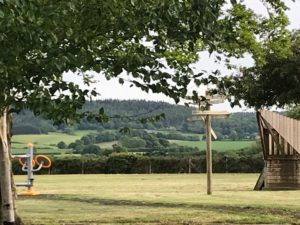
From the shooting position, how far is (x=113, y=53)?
24.6 ft

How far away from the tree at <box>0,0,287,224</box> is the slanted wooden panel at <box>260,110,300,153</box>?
51.2ft

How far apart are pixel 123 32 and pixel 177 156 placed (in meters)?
42.7

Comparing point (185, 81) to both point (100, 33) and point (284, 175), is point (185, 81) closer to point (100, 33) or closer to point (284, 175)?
point (100, 33)

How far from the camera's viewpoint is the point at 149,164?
159 feet

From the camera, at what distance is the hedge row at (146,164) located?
47.6m

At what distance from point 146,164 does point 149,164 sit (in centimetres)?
25

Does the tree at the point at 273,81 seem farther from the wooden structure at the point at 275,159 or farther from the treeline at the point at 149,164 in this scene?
the treeline at the point at 149,164

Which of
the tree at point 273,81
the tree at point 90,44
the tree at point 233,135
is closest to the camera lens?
the tree at point 90,44

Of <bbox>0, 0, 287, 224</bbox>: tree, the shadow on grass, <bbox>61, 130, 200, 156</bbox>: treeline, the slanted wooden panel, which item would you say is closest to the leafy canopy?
<bbox>0, 0, 287, 224</bbox>: tree

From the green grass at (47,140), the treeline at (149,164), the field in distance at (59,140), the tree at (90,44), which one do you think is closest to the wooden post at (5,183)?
the tree at (90,44)

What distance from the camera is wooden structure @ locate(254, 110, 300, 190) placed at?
82.6 ft

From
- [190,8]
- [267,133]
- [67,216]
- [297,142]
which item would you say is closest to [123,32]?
[190,8]

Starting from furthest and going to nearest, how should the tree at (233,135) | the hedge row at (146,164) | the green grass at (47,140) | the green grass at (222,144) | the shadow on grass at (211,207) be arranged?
the green grass at (47,140) < the green grass at (222,144) < the tree at (233,135) < the hedge row at (146,164) < the shadow on grass at (211,207)

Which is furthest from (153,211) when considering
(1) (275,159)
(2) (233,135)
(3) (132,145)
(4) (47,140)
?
(4) (47,140)
